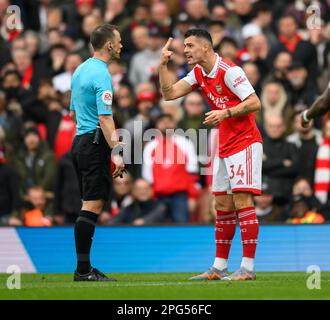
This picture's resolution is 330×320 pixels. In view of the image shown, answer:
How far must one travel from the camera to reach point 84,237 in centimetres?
1165

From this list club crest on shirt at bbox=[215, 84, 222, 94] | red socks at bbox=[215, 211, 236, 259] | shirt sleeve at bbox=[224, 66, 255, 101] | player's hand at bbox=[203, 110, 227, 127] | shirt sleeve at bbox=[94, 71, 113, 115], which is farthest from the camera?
red socks at bbox=[215, 211, 236, 259]

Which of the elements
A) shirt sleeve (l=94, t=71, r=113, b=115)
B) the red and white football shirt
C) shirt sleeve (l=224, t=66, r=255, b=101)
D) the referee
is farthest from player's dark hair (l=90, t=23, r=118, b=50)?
shirt sleeve (l=224, t=66, r=255, b=101)

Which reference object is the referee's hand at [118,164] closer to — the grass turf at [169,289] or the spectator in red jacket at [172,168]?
the grass turf at [169,289]

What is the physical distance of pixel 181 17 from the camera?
66.7ft

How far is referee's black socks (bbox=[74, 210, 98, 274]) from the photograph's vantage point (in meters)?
11.6

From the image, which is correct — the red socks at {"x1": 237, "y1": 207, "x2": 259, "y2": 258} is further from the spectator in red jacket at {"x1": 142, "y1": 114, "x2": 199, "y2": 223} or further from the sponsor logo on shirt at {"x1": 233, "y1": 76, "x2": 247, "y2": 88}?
the spectator in red jacket at {"x1": 142, "y1": 114, "x2": 199, "y2": 223}

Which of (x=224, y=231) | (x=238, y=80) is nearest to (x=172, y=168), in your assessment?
(x=224, y=231)

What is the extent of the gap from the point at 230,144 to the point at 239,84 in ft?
2.20

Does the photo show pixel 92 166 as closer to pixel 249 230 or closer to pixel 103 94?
pixel 103 94

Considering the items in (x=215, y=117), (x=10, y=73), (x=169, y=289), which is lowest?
(x=169, y=289)

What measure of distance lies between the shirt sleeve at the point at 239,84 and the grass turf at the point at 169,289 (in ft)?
6.53

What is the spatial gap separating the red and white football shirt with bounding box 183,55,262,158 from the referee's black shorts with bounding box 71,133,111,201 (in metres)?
1.29
